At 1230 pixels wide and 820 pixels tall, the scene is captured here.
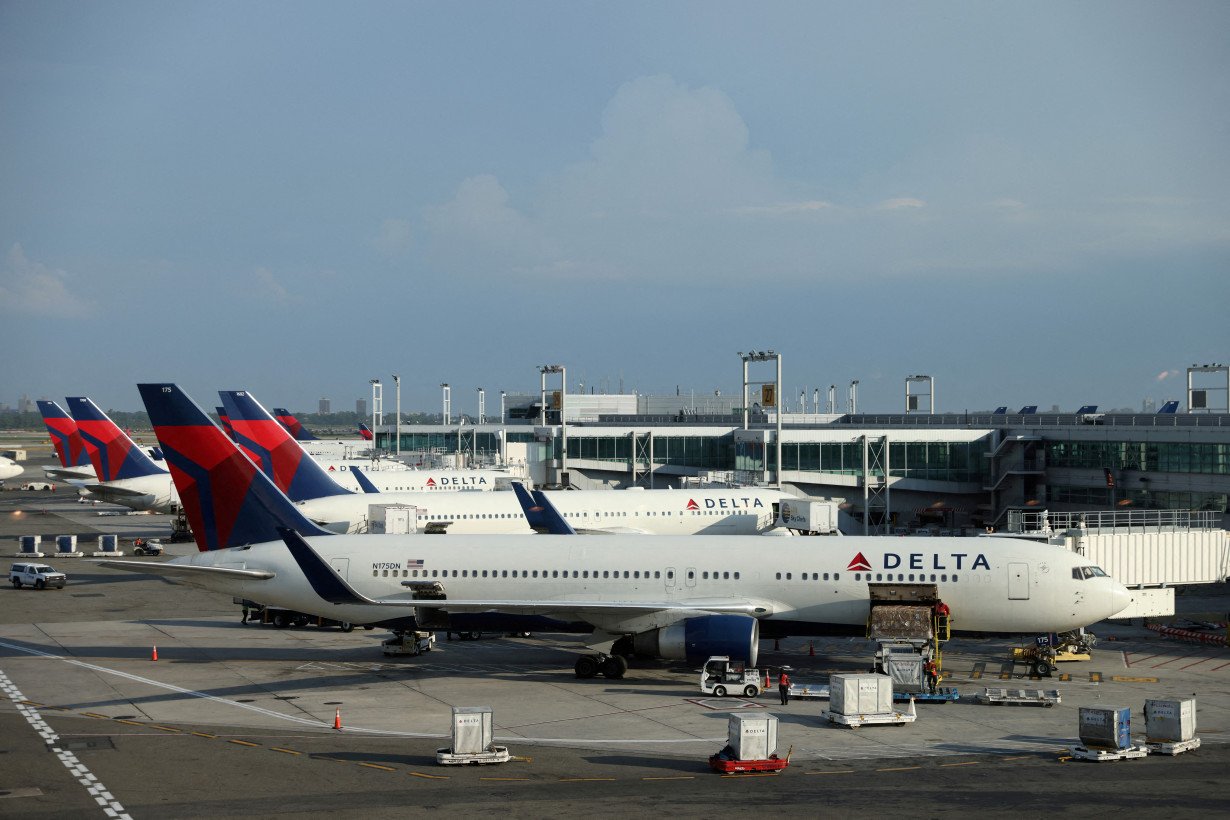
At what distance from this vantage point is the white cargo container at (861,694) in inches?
1210

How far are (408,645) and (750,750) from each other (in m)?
17.8

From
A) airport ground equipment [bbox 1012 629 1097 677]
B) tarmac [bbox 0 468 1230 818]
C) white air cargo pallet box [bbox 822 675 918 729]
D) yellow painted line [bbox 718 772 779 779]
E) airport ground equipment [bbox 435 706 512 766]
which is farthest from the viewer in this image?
airport ground equipment [bbox 1012 629 1097 677]

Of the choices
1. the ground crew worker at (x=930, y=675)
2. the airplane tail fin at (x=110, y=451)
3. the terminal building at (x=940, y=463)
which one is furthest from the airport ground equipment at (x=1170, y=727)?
the airplane tail fin at (x=110, y=451)

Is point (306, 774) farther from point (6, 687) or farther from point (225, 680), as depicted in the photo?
point (6, 687)

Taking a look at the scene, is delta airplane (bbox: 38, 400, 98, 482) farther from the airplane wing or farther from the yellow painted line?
the yellow painted line

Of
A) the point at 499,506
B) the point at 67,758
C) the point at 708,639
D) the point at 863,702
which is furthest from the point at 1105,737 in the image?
the point at 499,506

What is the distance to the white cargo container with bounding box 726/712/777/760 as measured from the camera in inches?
1033

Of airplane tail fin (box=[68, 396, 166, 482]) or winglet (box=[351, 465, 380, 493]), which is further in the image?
airplane tail fin (box=[68, 396, 166, 482])

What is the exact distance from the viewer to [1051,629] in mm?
37500

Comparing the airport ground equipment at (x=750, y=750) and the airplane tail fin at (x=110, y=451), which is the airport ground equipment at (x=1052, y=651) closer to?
the airport ground equipment at (x=750, y=750)

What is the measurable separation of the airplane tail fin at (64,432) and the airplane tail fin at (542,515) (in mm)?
63401

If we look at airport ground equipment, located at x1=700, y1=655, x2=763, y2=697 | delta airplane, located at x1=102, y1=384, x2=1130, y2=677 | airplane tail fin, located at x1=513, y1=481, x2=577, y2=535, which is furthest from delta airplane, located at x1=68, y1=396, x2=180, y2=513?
airport ground equipment, located at x1=700, y1=655, x2=763, y2=697

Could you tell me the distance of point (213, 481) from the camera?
39.9 m

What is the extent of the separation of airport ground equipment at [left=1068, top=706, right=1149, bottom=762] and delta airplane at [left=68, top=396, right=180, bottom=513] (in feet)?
229
